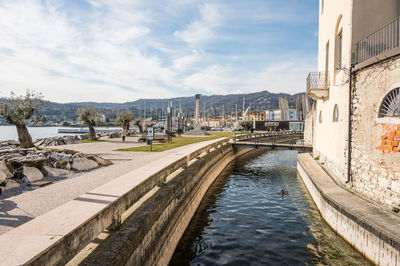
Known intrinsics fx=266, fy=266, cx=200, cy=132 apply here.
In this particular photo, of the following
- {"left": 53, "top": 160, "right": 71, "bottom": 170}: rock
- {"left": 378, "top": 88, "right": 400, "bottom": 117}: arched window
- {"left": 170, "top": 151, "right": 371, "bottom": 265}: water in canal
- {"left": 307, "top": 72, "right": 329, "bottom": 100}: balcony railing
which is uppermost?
{"left": 307, "top": 72, "right": 329, "bottom": 100}: balcony railing

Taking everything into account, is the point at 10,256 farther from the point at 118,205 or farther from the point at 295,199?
the point at 295,199

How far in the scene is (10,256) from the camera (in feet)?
11.2

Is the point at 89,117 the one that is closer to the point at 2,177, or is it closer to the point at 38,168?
the point at 38,168

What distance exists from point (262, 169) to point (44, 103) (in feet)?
68.9

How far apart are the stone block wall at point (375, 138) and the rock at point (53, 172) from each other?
42.2 feet

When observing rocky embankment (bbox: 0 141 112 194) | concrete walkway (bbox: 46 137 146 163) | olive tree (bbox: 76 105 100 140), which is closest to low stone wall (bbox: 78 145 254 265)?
rocky embankment (bbox: 0 141 112 194)

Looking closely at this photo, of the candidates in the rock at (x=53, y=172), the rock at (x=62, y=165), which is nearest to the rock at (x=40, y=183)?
the rock at (x=53, y=172)

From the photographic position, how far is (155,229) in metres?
7.30

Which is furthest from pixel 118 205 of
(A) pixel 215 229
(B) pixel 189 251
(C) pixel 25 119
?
(C) pixel 25 119

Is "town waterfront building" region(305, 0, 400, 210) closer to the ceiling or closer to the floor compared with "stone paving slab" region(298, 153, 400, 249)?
closer to the ceiling

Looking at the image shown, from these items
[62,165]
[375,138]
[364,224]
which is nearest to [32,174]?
[62,165]

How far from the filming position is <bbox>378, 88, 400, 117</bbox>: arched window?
8.52m

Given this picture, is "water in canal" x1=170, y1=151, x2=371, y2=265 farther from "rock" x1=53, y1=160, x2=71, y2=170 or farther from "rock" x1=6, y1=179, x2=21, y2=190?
"rock" x1=53, y1=160, x2=71, y2=170

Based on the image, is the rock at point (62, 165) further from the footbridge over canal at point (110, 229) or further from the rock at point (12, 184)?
the footbridge over canal at point (110, 229)
